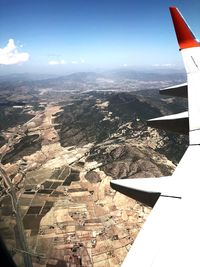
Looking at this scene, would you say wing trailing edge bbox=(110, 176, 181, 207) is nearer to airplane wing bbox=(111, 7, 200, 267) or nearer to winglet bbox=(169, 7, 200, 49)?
airplane wing bbox=(111, 7, 200, 267)

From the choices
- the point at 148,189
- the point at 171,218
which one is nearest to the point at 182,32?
the point at 148,189

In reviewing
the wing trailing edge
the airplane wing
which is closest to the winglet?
the airplane wing

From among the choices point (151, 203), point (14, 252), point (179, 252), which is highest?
point (179, 252)

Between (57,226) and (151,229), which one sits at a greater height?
(151,229)

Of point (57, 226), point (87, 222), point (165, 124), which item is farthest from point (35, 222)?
point (165, 124)

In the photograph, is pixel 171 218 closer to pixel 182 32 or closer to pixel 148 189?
pixel 148 189

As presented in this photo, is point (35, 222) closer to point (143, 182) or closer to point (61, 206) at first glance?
point (61, 206)

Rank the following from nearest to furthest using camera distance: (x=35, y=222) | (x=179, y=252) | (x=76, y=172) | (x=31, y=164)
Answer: (x=179, y=252)
(x=35, y=222)
(x=76, y=172)
(x=31, y=164)

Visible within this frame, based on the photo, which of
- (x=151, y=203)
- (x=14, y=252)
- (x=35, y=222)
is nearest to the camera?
(x=151, y=203)
